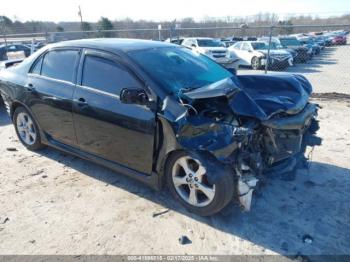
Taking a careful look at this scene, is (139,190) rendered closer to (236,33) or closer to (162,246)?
(162,246)

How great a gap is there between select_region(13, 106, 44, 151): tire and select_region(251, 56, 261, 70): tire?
1366 centimetres

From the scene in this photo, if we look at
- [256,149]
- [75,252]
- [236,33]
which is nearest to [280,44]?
[256,149]

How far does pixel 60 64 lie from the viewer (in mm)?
4266

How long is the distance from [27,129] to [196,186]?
3184 mm

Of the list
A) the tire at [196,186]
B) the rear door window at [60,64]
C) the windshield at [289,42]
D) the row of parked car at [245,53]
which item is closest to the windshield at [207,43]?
the row of parked car at [245,53]

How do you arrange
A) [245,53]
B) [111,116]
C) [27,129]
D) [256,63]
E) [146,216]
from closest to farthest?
[146,216]
[111,116]
[27,129]
[256,63]
[245,53]

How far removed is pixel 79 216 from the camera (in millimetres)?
3436

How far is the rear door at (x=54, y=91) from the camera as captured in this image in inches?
161

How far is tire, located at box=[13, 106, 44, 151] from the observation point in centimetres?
489

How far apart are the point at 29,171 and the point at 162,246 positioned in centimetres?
254

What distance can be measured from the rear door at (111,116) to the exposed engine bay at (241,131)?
48 centimetres

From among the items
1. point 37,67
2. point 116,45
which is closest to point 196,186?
point 116,45

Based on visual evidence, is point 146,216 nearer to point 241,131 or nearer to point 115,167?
point 115,167

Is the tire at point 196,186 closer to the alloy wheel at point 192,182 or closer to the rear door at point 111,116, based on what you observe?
the alloy wheel at point 192,182
